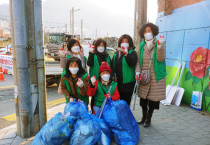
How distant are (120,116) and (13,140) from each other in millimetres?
1787

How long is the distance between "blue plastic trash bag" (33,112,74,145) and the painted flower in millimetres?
3612

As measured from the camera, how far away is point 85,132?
7.47 feet

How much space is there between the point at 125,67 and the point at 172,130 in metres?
1.54

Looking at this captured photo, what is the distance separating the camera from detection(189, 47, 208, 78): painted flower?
14.3 ft

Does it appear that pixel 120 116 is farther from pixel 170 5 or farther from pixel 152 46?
pixel 170 5

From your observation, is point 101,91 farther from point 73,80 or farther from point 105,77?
point 73,80

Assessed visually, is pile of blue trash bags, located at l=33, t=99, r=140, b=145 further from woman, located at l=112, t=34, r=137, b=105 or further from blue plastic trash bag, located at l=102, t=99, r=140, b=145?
woman, located at l=112, t=34, r=137, b=105

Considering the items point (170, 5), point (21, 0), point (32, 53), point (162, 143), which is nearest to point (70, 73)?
point (32, 53)

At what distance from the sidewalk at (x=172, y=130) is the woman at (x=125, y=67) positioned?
0.88m

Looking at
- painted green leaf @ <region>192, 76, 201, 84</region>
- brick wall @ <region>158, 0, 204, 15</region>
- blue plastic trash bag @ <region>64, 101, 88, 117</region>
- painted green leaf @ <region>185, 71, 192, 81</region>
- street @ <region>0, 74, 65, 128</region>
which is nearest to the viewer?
blue plastic trash bag @ <region>64, 101, 88, 117</region>

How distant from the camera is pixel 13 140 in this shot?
2.83 metres

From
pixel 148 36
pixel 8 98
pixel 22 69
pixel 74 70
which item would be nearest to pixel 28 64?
pixel 22 69

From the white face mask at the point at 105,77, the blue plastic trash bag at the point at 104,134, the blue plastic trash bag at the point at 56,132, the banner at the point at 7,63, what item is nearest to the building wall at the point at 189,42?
the white face mask at the point at 105,77

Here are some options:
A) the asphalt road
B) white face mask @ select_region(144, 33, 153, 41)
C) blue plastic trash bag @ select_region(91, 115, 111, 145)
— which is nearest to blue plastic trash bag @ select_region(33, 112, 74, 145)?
blue plastic trash bag @ select_region(91, 115, 111, 145)
